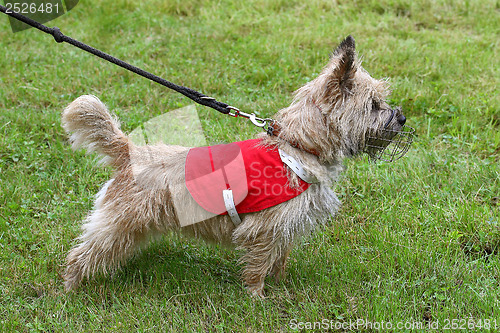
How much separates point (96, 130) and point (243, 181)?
1.09 meters

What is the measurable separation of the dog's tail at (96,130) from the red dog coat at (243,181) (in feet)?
1.82

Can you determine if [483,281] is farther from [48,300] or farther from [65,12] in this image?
[65,12]

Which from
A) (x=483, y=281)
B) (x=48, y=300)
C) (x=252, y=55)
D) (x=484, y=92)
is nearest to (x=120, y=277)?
(x=48, y=300)

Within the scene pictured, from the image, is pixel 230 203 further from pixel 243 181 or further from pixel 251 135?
pixel 251 135

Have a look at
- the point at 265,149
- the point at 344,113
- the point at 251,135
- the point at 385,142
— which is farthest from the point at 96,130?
the point at 251,135

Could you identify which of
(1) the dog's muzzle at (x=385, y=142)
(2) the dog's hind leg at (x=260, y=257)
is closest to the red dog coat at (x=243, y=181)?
(2) the dog's hind leg at (x=260, y=257)

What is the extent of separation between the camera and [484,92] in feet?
17.6

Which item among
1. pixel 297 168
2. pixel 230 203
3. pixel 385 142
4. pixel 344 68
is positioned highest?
pixel 344 68

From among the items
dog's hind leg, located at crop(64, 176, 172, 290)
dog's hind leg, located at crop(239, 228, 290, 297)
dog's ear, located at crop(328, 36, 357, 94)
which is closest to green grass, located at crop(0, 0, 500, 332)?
dog's hind leg, located at crop(239, 228, 290, 297)

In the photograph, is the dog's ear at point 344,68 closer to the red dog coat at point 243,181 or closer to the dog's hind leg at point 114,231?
the red dog coat at point 243,181

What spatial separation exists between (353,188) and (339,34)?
3.12 meters

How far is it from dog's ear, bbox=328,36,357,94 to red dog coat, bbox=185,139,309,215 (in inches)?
22.2

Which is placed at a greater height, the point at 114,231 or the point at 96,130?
the point at 96,130

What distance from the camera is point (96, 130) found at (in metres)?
3.12
